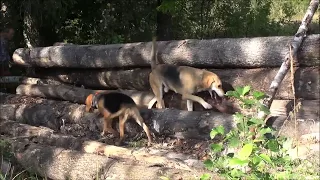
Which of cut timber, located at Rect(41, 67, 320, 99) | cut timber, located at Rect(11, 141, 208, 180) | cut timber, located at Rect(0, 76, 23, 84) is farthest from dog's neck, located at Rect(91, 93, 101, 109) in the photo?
cut timber, located at Rect(0, 76, 23, 84)

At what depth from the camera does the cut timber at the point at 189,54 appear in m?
7.67

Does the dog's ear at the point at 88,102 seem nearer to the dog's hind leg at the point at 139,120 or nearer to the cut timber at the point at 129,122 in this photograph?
the cut timber at the point at 129,122

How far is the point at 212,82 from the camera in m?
8.50

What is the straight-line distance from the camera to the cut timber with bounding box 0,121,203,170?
6105mm

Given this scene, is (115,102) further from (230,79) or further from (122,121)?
(230,79)

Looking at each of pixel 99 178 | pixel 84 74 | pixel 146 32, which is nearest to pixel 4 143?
pixel 99 178

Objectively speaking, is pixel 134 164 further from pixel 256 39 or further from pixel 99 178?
pixel 256 39

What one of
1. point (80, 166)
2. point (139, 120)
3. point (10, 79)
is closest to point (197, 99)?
point (139, 120)

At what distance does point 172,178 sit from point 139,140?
11.9 feet

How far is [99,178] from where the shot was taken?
544 centimetres

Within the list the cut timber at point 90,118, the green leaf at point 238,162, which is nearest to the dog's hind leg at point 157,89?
the cut timber at point 90,118

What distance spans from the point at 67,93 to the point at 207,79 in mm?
3835

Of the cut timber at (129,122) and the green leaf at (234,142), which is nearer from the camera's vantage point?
the green leaf at (234,142)

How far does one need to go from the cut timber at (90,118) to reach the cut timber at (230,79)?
838mm
